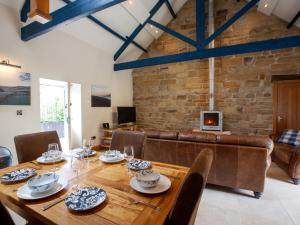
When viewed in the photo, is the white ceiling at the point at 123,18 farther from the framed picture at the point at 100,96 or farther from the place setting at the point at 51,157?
the place setting at the point at 51,157

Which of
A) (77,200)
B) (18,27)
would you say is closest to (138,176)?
(77,200)

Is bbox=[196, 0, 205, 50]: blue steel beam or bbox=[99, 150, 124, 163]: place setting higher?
bbox=[196, 0, 205, 50]: blue steel beam

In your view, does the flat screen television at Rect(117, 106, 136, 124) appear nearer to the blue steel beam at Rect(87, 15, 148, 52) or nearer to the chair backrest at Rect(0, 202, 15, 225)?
the blue steel beam at Rect(87, 15, 148, 52)

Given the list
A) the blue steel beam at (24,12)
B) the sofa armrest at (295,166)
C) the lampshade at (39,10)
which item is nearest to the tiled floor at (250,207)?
the sofa armrest at (295,166)

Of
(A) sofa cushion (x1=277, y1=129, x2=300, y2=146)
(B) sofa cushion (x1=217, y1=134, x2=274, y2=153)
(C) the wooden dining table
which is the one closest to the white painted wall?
(C) the wooden dining table

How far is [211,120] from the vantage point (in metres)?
5.14

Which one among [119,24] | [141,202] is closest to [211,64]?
[119,24]

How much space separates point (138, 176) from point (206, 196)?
169cm

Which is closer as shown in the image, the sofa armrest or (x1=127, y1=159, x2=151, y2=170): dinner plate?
(x1=127, y1=159, x2=151, y2=170): dinner plate

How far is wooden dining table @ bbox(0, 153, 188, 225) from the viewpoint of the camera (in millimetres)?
785

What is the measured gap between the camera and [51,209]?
2.81ft

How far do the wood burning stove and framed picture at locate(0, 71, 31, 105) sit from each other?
175 inches

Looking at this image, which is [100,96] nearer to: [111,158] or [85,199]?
[111,158]

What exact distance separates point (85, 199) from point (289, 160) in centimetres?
332
